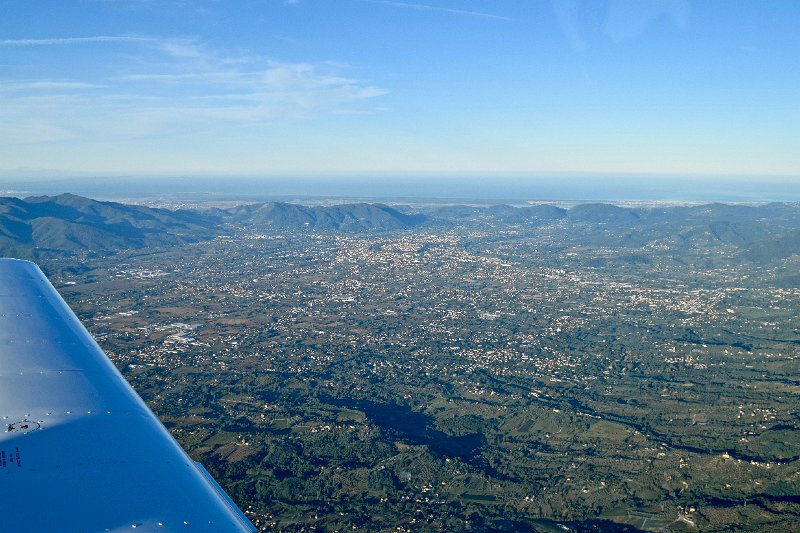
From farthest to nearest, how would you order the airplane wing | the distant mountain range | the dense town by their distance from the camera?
the distant mountain range < the dense town < the airplane wing

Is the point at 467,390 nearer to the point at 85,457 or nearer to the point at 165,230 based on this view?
the point at 85,457

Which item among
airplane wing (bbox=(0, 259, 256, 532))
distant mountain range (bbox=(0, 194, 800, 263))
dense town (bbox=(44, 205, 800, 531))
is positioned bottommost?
dense town (bbox=(44, 205, 800, 531))

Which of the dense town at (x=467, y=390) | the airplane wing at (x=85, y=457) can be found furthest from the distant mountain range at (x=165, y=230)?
the airplane wing at (x=85, y=457)

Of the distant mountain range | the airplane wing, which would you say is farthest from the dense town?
the distant mountain range

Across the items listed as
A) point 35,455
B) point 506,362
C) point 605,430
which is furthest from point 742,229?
point 35,455

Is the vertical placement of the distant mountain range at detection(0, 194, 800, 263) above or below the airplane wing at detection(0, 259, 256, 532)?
below

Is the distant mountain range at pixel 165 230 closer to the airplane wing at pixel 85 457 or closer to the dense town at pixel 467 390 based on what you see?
the dense town at pixel 467 390

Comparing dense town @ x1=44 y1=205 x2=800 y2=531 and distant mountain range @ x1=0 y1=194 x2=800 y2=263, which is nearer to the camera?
dense town @ x1=44 y1=205 x2=800 y2=531

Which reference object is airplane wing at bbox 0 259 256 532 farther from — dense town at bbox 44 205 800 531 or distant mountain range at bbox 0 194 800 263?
distant mountain range at bbox 0 194 800 263

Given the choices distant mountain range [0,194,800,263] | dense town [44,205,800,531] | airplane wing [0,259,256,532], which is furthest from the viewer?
distant mountain range [0,194,800,263]
